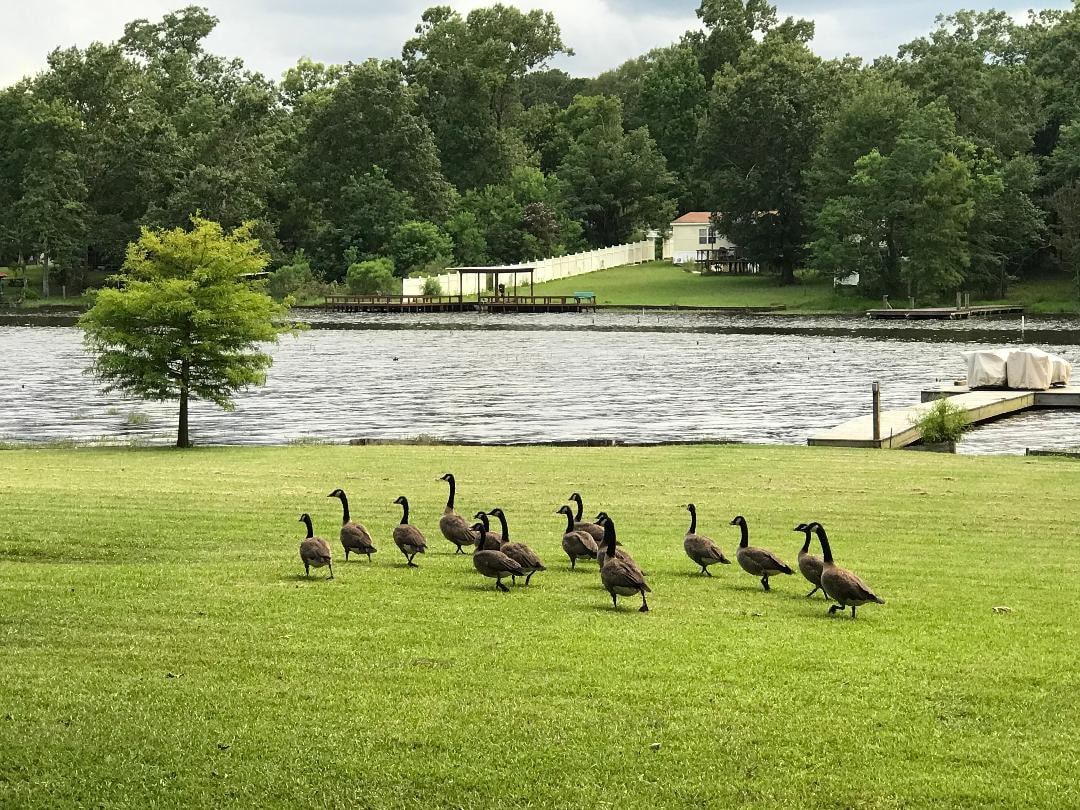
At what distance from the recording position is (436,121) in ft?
552

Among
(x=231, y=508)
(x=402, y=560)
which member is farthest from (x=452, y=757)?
(x=231, y=508)

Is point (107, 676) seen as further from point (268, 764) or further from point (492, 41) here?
point (492, 41)

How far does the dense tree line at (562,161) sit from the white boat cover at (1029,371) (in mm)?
65711

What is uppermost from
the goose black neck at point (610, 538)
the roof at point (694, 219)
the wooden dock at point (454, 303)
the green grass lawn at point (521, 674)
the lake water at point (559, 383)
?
the roof at point (694, 219)

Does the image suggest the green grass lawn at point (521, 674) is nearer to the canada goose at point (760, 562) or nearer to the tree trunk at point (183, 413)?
the canada goose at point (760, 562)

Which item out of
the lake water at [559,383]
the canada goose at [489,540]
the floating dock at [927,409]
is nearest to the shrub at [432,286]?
the lake water at [559,383]

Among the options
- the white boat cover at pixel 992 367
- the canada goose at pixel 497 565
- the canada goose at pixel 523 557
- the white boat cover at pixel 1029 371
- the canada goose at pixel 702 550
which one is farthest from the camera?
the white boat cover at pixel 992 367

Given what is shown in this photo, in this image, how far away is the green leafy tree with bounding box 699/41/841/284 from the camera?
5354 inches

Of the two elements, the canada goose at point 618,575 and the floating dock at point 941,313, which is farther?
the floating dock at point 941,313

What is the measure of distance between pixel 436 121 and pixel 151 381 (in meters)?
134

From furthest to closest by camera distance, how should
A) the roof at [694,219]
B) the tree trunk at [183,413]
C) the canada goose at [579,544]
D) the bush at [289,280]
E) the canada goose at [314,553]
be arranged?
the roof at [694,219], the bush at [289,280], the tree trunk at [183,413], the canada goose at [579,544], the canada goose at [314,553]

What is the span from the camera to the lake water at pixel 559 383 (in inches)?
1735

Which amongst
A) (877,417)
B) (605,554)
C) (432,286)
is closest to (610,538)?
(605,554)

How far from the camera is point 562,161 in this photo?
539 ft
